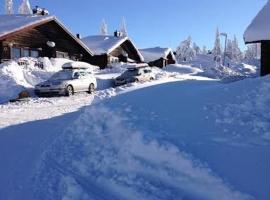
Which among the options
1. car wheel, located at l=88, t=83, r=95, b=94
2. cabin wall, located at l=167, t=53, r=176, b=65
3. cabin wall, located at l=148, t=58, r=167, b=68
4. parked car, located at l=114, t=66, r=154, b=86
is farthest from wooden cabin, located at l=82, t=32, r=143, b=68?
car wheel, located at l=88, t=83, r=95, b=94

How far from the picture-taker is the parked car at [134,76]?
99.5ft

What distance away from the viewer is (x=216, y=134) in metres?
8.37

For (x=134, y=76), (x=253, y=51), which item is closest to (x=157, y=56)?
(x=134, y=76)

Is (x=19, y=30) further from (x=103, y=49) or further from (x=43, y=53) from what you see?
(x=103, y=49)

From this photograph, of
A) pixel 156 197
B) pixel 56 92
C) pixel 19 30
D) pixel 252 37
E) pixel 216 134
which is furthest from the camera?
pixel 19 30

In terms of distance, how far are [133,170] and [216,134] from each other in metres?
1.65

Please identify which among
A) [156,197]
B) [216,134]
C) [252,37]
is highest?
[252,37]

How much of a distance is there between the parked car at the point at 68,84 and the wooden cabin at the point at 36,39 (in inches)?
308

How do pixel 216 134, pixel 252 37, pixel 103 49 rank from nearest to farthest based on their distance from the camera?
pixel 216 134
pixel 252 37
pixel 103 49

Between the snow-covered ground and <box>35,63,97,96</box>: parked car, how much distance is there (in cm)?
1159

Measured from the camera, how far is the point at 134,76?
101ft

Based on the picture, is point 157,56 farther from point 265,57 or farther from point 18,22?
point 265,57

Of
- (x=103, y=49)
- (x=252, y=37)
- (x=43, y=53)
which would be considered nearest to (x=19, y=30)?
(x=43, y=53)

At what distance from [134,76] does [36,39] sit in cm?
922
